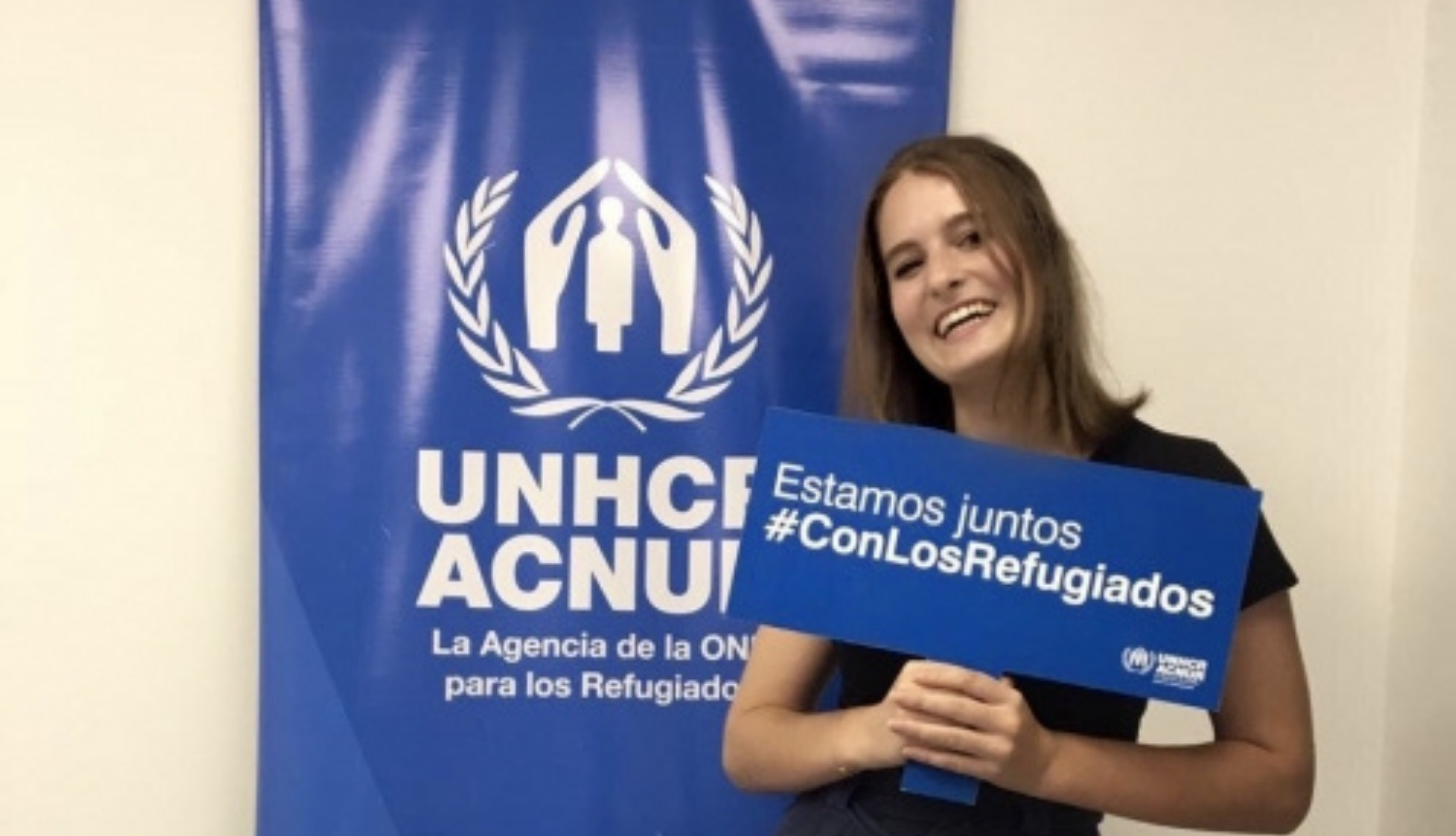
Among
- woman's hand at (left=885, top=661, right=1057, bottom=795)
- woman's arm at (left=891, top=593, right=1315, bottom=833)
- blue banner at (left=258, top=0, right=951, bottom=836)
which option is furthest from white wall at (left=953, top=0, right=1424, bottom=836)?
woman's hand at (left=885, top=661, right=1057, bottom=795)

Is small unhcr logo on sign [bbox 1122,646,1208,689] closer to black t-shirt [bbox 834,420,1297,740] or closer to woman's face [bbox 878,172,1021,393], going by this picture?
black t-shirt [bbox 834,420,1297,740]

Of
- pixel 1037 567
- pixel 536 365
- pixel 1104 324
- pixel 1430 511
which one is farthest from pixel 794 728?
pixel 1430 511

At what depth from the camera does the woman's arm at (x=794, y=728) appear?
109 cm

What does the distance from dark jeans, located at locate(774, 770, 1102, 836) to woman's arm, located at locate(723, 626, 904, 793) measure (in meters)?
0.02

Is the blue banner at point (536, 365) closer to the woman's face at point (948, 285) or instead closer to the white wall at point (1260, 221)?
the white wall at point (1260, 221)

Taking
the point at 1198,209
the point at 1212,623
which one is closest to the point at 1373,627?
the point at 1198,209

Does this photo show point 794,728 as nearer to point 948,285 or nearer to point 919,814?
point 919,814

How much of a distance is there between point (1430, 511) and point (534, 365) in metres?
1.04

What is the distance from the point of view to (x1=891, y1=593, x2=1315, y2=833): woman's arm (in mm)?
1021

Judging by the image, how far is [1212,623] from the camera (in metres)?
1.04

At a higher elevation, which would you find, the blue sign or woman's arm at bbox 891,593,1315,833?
the blue sign

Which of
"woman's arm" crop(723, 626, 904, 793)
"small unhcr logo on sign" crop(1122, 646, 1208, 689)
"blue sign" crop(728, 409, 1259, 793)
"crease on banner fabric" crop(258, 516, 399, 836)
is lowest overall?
"crease on banner fabric" crop(258, 516, 399, 836)

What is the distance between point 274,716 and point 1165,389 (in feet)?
3.58

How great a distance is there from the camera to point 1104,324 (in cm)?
168
